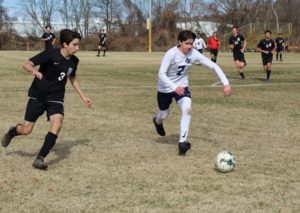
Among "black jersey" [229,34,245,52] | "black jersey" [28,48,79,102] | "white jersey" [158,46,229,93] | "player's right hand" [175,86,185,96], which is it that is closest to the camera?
"black jersey" [28,48,79,102]

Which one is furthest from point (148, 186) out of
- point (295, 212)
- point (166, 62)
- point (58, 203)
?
point (166, 62)

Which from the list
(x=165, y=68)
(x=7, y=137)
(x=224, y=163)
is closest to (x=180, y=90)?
(x=165, y=68)

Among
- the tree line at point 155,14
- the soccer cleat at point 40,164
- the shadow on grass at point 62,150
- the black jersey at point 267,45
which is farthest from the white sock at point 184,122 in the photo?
the tree line at point 155,14

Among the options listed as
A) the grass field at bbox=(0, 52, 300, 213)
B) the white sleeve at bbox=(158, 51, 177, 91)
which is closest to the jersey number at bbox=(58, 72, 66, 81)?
the grass field at bbox=(0, 52, 300, 213)

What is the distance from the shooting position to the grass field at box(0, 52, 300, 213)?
17.2 ft

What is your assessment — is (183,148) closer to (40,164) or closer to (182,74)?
(182,74)

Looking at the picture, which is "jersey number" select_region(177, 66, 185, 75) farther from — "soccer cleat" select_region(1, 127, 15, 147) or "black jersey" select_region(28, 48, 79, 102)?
"soccer cleat" select_region(1, 127, 15, 147)

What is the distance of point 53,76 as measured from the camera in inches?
256

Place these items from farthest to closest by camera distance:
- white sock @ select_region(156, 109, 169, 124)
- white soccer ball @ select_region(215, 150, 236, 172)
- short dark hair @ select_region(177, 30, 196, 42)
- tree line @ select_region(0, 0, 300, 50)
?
tree line @ select_region(0, 0, 300, 50)
white sock @ select_region(156, 109, 169, 124)
short dark hair @ select_region(177, 30, 196, 42)
white soccer ball @ select_region(215, 150, 236, 172)

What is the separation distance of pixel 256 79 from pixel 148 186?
49.4 feet

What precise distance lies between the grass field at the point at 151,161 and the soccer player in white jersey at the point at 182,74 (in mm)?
433

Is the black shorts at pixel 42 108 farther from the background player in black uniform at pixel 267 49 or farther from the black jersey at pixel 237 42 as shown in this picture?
the black jersey at pixel 237 42

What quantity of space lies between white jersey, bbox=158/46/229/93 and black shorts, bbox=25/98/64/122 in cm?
147

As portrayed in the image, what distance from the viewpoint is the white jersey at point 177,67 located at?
724 cm
